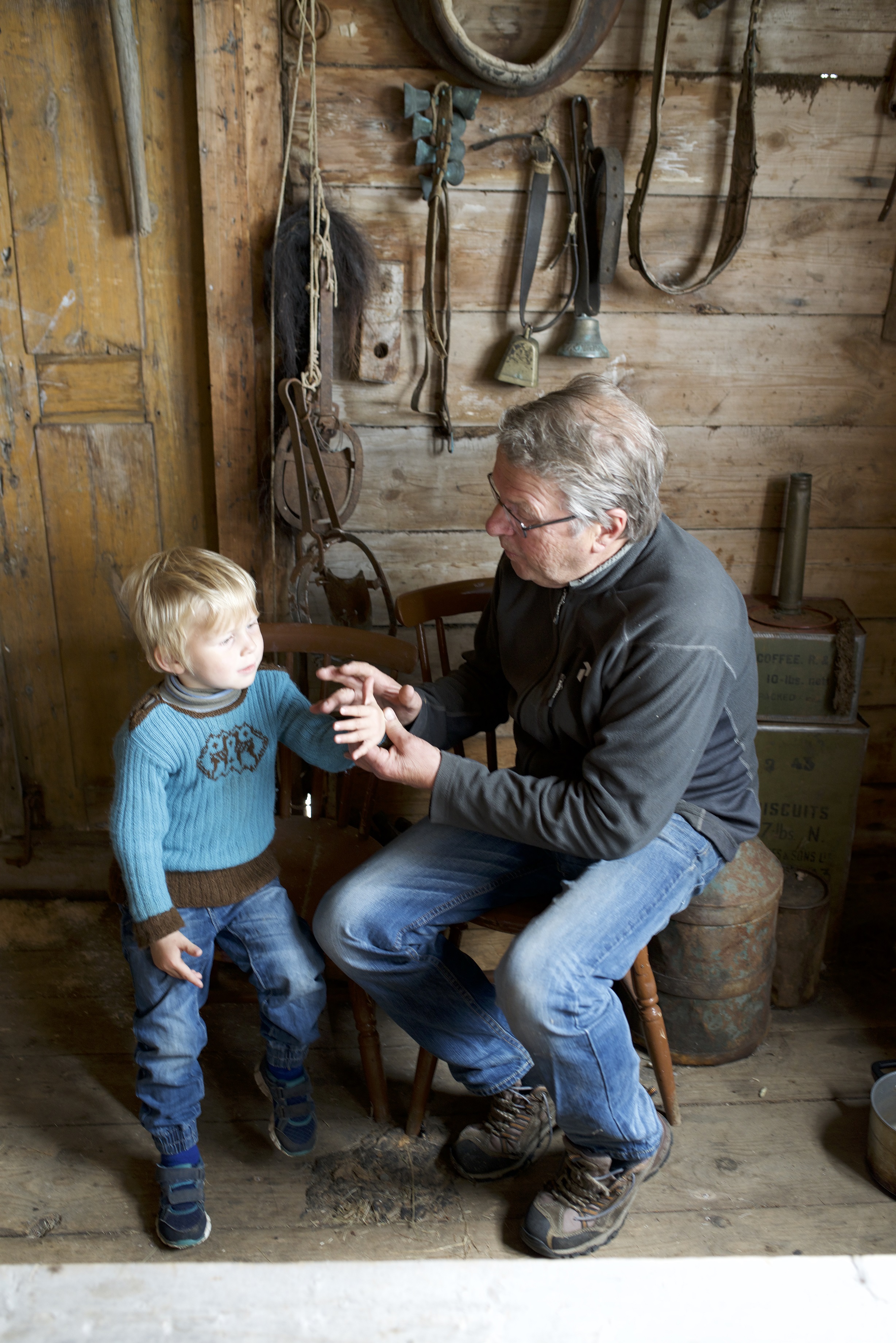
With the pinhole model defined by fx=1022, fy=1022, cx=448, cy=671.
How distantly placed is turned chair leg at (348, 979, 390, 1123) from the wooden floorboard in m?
0.05

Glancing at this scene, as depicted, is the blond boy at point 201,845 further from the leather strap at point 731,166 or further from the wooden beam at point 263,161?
the leather strap at point 731,166

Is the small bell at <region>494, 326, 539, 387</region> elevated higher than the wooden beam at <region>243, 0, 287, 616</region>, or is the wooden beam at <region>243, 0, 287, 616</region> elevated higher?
the wooden beam at <region>243, 0, 287, 616</region>

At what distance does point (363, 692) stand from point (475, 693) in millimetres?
332

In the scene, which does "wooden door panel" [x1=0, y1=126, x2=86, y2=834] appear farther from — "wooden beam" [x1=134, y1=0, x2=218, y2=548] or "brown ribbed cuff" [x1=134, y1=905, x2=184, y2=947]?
"brown ribbed cuff" [x1=134, y1=905, x2=184, y2=947]

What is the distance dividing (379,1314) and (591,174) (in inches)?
80.6

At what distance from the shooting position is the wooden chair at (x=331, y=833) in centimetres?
190

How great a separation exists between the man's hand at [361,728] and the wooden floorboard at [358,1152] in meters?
0.61

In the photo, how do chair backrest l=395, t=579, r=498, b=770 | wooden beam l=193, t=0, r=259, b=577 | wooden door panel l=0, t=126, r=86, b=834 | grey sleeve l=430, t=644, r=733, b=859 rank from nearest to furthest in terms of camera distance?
1. grey sleeve l=430, t=644, r=733, b=859
2. wooden beam l=193, t=0, r=259, b=577
3. chair backrest l=395, t=579, r=498, b=770
4. wooden door panel l=0, t=126, r=86, b=834

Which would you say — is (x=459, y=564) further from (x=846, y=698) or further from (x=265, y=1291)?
(x=265, y=1291)

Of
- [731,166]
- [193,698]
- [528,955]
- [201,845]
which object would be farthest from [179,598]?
[731,166]

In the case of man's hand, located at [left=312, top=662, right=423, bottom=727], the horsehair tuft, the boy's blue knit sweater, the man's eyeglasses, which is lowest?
the boy's blue knit sweater

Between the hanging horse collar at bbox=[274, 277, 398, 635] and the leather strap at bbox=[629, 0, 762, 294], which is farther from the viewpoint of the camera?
the hanging horse collar at bbox=[274, 277, 398, 635]

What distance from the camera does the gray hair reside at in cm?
157

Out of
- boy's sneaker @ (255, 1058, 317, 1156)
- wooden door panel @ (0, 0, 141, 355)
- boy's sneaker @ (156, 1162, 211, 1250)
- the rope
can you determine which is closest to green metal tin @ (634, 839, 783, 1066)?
boy's sneaker @ (255, 1058, 317, 1156)
